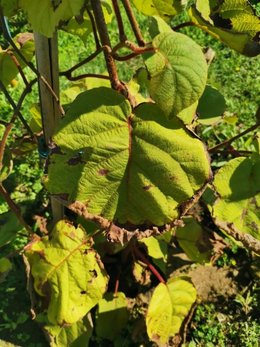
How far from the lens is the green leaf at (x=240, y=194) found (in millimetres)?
1342

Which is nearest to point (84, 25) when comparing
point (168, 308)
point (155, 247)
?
point (155, 247)

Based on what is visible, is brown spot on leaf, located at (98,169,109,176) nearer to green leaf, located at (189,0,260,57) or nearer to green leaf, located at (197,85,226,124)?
green leaf, located at (189,0,260,57)

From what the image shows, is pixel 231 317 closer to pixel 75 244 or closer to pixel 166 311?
pixel 166 311

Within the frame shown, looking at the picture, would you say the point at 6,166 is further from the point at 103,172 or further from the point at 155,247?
the point at 155,247

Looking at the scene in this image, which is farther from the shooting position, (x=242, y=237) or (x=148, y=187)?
(x=242, y=237)

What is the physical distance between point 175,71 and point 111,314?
1.12 m

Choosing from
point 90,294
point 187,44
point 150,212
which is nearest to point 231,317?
point 90,294

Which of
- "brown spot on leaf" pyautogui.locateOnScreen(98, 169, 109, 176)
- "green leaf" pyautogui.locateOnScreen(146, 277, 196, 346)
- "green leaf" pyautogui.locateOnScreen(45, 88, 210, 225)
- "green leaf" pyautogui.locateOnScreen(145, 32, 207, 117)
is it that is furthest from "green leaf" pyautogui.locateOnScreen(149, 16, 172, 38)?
"green leaf" pyautogui.locateOnScreen(146, 277, 196, 346)

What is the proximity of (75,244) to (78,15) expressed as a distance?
692mm

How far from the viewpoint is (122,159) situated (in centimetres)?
111

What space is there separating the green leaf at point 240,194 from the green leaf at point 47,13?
62 cm

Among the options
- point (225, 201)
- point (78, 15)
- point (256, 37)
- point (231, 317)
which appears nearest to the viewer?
point (78, 15)

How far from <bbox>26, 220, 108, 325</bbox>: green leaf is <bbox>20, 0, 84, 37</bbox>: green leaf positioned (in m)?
0.60

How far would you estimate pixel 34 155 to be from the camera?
2.47 meters
